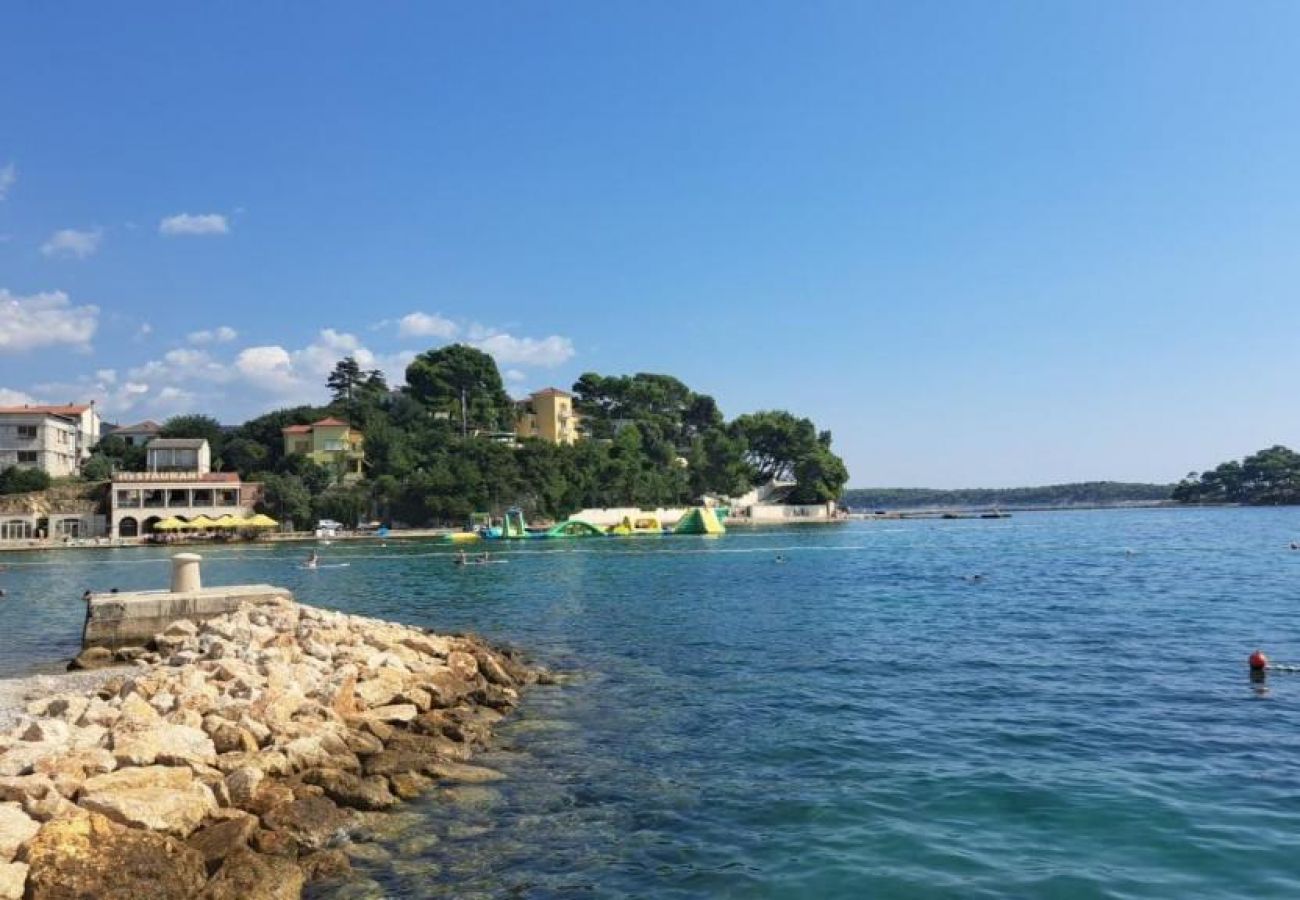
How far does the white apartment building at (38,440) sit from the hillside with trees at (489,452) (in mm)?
3599

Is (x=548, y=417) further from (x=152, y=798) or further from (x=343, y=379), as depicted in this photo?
(x=152, y=798)

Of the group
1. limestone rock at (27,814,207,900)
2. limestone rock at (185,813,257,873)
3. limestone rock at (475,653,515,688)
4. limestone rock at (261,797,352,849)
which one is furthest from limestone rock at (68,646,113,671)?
limestone rock at (27,814,207,900)

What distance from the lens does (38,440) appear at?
95.2m

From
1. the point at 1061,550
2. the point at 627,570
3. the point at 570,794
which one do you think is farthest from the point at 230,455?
the point at 570,794

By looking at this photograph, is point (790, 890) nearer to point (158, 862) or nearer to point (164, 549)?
point (158, 862)

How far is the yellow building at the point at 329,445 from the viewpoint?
104125 millimetres

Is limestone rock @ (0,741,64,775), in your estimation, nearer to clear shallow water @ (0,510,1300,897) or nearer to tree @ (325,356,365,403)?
clear shallow water @ (0,510,1300,897)

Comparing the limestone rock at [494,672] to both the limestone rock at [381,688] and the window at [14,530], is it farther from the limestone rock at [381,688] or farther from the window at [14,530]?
the window at [14,530]

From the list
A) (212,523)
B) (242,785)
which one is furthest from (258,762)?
(212,523)

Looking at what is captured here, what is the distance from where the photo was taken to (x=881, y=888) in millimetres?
8344

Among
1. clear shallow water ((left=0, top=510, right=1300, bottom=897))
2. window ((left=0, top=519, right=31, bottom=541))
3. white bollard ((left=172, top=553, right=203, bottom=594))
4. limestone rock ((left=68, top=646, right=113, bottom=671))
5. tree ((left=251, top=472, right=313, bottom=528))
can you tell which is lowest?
clear shallow water ((left=0, top=510, right=1300, bottom=897))

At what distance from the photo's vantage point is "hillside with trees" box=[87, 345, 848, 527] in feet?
324

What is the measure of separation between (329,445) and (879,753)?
332 ft

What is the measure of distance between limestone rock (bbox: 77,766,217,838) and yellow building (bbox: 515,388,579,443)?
113 meters
